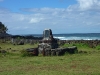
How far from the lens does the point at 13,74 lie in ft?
41.4

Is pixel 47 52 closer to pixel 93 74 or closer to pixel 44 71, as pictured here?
pixel 44 71

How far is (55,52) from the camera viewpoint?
73.2 feet

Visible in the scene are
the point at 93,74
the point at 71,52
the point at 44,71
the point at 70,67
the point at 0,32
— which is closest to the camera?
the point at 93,74

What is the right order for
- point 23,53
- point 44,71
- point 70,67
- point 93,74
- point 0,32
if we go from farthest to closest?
1. point 0,32
2. point 23,53
3. point 70,67
4. point 44,71
5. point 93,74

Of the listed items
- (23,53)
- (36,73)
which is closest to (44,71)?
(36,73)

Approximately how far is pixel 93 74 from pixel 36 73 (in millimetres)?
2922

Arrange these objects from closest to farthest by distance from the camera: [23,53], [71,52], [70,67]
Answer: [70,67]
[23,53]
[71,52]

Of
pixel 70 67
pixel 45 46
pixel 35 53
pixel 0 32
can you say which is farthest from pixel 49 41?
pixel 0 32

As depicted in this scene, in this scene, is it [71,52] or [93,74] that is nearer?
[93,74]

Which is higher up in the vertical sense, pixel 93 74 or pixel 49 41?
pixel 49 41

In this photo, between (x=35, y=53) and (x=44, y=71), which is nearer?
(x=44, y=71)

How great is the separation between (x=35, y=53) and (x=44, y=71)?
368 inches

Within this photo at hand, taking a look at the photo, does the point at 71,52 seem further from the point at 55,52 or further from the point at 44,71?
the point at 44,71

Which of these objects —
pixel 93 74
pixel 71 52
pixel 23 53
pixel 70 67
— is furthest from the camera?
pixel 71 52
